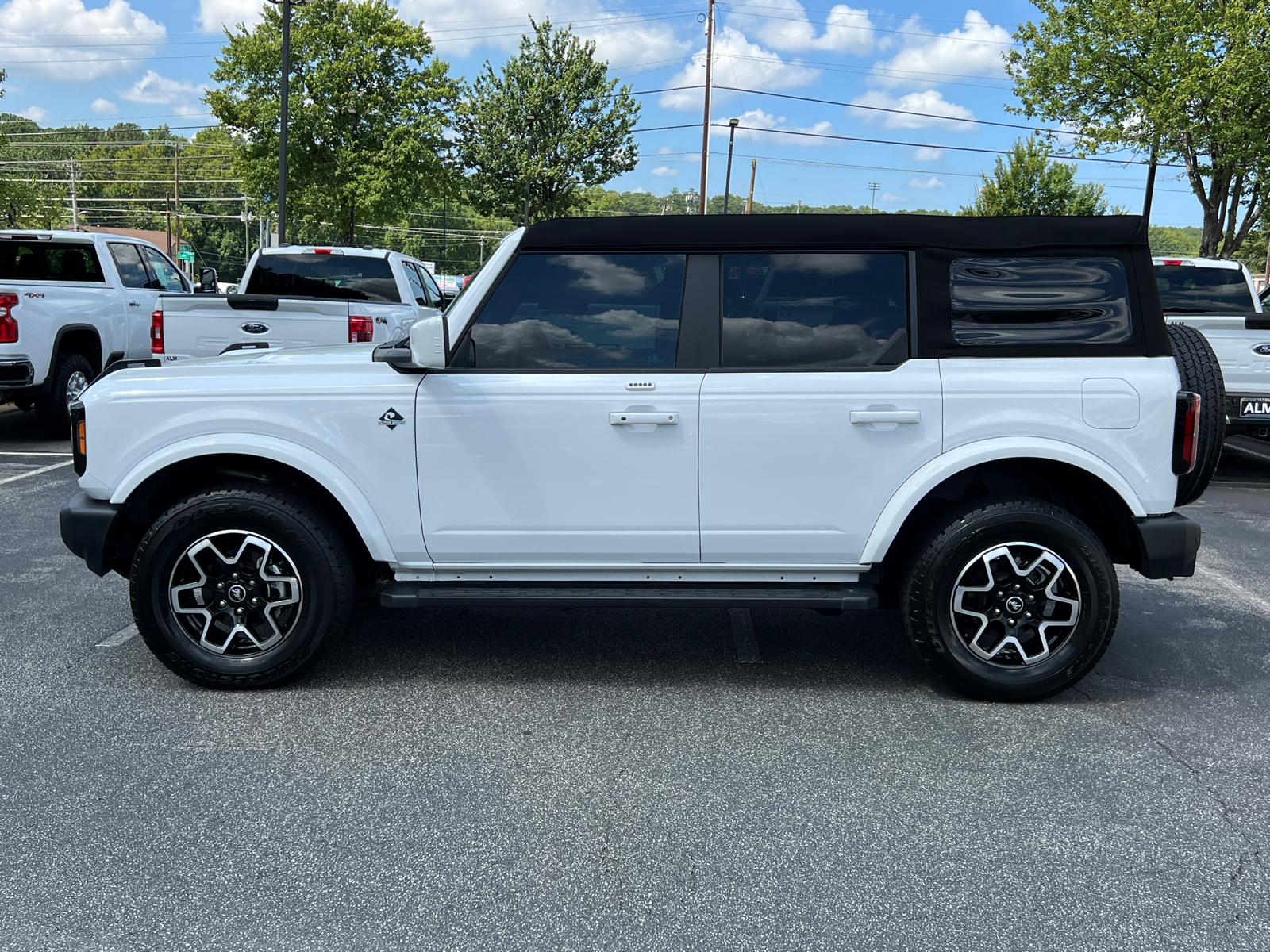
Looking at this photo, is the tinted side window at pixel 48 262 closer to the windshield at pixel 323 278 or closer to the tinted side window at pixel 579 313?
the windshield at pixel 323 278

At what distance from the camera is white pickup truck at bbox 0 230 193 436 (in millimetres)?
10102

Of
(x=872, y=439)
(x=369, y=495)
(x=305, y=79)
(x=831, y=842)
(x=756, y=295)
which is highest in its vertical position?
(x=305, y=79)

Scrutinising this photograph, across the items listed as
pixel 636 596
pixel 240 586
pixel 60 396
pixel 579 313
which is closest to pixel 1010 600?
pixel 636 596

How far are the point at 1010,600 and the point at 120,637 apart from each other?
398cm

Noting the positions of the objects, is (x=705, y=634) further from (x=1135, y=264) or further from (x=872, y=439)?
(x=1135, y=264)

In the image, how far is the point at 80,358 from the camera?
1080cm

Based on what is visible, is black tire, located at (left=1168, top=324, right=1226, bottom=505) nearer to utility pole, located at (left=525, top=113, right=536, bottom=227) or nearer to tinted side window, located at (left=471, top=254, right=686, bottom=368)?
tinted side window, located at (left=471, top=254, right=686, bottom=368)

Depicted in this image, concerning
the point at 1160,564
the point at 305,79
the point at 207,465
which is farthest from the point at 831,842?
the point at 305,79

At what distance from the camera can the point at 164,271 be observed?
12.9 meters

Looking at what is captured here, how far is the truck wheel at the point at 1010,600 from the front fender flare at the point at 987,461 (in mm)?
190

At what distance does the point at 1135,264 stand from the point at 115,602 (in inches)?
200

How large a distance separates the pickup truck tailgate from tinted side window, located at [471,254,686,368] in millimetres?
6054

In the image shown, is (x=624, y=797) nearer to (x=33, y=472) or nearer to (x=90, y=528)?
(x=90, y=528)

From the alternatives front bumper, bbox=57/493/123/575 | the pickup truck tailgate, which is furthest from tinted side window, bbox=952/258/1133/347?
the pickup truck tailgate
